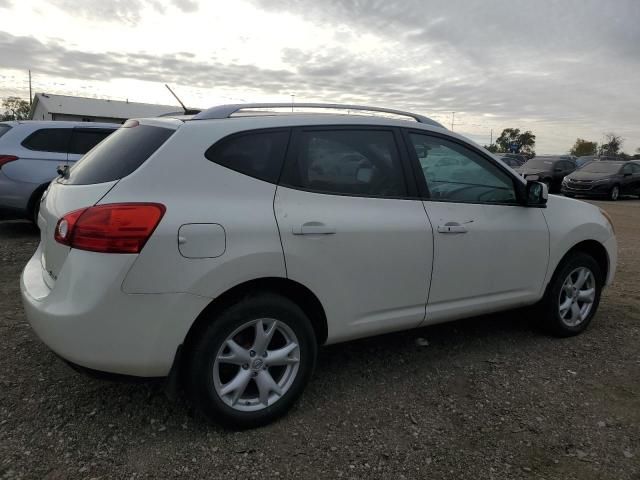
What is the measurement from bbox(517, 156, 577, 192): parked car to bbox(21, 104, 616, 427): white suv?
1889cm

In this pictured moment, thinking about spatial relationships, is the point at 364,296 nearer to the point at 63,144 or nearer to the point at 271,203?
the point at 271,203

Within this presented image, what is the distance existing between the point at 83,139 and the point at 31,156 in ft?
2.53

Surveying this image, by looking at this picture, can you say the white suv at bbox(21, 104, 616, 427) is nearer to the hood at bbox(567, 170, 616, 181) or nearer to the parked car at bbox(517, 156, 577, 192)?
Result: the hood at bbox(567, 170, 616, 181)

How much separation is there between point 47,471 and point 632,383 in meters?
3.45

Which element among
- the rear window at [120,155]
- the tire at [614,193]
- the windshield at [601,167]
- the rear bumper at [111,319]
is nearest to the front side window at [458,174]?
the rear window at [120,155]

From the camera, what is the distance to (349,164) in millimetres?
3146

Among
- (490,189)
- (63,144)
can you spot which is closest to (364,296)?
(490,189)

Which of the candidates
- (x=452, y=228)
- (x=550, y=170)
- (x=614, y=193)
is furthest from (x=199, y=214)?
(x=550, y=170)

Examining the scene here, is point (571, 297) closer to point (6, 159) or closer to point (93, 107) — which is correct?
point (6, 159)

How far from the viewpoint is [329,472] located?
253cm

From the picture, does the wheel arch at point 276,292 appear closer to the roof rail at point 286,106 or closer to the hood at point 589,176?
the roof rail at point 286,106

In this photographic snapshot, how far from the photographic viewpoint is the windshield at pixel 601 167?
19.8 metres

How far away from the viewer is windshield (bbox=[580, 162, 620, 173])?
1980 cm

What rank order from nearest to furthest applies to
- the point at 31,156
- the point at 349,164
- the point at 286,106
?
the point at 349,164
the point at 286,106
the point at 31,156
